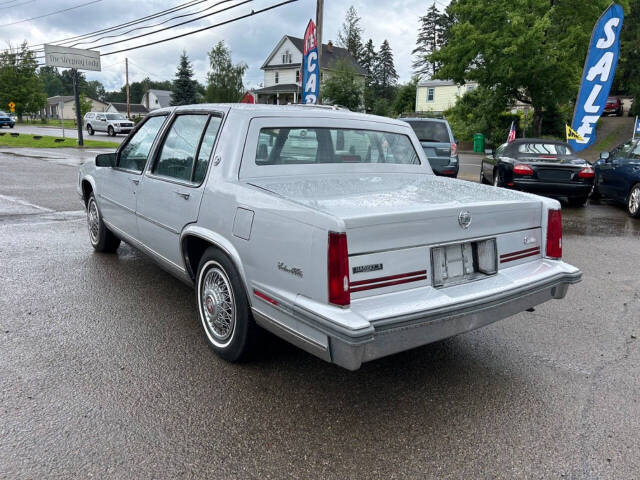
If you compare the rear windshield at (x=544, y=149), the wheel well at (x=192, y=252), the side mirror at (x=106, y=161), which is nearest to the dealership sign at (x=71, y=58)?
the rear windshield at (x=544, y=149)

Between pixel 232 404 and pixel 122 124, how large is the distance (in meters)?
38.2

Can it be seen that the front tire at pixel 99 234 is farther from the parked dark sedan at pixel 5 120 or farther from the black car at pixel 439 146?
the parked dark sedan at pixel 5 120

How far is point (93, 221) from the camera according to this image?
5965 mm

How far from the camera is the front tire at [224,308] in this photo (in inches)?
124

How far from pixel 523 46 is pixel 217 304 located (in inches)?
1013

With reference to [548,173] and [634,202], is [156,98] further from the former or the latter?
[634,202]

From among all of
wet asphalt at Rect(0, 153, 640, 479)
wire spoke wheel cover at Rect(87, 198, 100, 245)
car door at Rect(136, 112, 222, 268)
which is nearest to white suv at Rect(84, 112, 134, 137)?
wire spoke wheel cover at Rect(87, 198, 100, 245)

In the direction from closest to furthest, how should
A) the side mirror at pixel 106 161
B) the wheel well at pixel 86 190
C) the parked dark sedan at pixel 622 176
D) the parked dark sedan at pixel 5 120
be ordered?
the side mirror at pixel 106 161
the wheel well at pixel 86 190
the parked dark sedan at pixel 622 176
the parked dark sedan at pixel 5 120

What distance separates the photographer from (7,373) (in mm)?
3180

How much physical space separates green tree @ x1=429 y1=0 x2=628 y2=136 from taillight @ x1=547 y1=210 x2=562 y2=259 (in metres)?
23.8

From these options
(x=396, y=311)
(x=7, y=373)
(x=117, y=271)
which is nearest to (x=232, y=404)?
(x=396, y=311)

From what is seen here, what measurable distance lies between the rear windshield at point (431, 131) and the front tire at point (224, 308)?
34.1 ft

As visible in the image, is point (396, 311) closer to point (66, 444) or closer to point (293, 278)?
point (293, 278)

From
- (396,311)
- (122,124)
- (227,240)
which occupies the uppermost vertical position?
(122,124)
